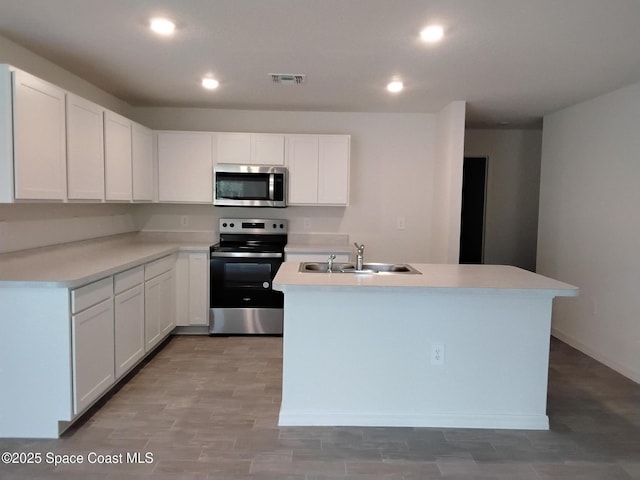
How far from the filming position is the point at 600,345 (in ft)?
12.3

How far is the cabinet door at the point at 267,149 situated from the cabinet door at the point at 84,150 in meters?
1.50

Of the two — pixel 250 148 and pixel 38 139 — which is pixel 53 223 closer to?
pixel 38 139

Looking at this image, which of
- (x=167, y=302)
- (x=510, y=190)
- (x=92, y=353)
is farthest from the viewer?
(x=510, y=190)

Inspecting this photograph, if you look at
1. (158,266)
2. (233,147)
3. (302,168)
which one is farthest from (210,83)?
(158,266)

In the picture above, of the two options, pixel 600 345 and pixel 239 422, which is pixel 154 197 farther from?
pixel 600 345

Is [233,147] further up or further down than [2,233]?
further up

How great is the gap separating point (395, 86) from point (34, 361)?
318 cm

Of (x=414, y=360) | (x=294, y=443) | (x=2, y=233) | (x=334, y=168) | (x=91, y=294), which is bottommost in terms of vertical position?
(x=294, y=443)

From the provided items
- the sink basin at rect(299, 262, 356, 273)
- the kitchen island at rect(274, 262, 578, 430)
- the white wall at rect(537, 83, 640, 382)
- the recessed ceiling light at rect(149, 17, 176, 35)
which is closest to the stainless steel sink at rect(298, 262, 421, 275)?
the sink basin at rect(299, 262, 356, 273)

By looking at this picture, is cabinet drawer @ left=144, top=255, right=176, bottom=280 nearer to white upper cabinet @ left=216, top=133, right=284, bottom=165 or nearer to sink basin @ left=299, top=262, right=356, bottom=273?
white upper cabinet @ left=216, top=133, right=284, bottom=165

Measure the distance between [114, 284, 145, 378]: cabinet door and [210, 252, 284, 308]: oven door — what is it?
931mm

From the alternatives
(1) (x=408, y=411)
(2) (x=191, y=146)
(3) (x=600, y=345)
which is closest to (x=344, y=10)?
(1) (x=408, y=411)

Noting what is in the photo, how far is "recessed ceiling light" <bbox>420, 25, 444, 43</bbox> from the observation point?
2.38 metres

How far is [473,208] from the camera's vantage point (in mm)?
5613
